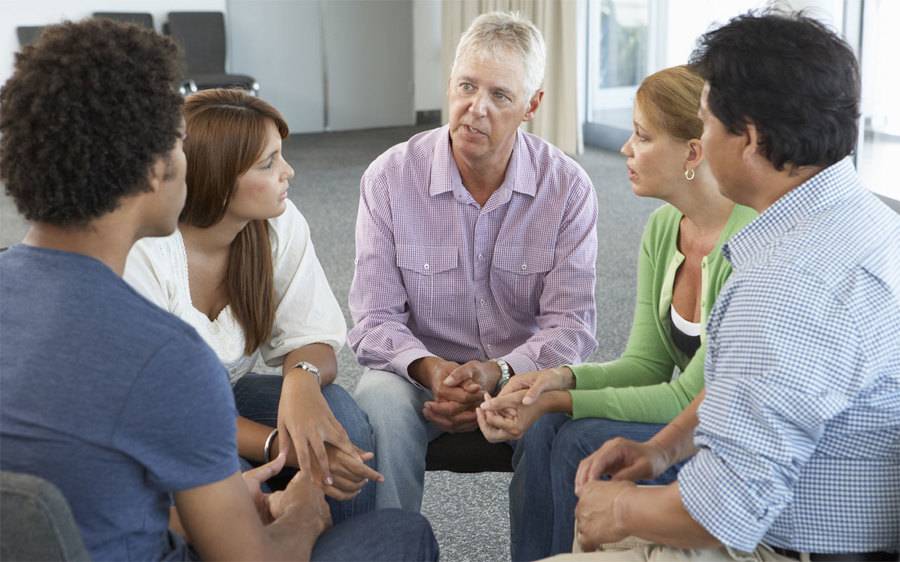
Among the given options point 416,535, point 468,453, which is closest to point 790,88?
point 416,535

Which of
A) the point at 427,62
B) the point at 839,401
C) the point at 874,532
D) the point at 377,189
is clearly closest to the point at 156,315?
the point at 839,401

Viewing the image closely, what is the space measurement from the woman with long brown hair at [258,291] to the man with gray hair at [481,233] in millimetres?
248

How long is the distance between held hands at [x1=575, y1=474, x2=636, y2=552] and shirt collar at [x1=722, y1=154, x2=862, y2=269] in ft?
1.25

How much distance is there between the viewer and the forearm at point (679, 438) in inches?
70.1

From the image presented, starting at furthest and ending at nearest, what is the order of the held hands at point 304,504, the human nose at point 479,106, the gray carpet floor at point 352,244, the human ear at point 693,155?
1. the gray carpet floor at point 352,244
2. the human nose at point 479,106
3. the human ear at point 693,155
4. the held hands at point 304,504

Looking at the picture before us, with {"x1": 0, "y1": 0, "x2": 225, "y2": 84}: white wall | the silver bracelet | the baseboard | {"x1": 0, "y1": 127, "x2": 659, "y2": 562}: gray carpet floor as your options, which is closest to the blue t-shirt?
{"x1": 0, "y1": 127, "x2": 659, "y2": 562}: gray carpet floor

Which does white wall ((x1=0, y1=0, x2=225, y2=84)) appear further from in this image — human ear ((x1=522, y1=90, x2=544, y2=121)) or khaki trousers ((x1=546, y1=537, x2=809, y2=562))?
khaki trousers ((x1=546, y1=537, x2=809, y2=562))

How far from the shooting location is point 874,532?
4.47 feet

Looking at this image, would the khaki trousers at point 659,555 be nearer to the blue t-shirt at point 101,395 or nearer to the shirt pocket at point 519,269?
the blue t-shirt at point 101,395

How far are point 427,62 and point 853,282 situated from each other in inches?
350

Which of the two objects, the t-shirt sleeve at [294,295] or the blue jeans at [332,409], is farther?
the t-shirt sleeve at [294,295]

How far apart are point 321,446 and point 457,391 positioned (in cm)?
37

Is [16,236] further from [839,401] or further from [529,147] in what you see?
[839,401]

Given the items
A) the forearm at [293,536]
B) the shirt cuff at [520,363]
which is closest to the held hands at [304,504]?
the forearm at [293,536]
